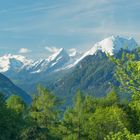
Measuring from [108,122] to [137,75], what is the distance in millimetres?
67482

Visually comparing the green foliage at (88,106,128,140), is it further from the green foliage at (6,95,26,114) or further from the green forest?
the green foliage at (6,95,26,114)

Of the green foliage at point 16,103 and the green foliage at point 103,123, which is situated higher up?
the green foliage at point 16,103

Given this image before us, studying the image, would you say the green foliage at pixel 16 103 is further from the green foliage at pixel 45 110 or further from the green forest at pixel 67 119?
the green foliage at pixel 45 110

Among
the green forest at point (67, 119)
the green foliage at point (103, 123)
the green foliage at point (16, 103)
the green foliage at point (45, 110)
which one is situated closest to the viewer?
the green forest at point (67, 119)

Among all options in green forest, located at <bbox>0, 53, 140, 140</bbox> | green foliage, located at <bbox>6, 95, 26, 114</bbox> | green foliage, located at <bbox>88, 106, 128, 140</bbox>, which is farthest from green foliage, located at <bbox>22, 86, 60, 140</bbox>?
green foliage, located at <bbox>88, 106, 128, 140</bbox>

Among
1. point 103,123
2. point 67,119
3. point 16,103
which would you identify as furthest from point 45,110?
point 103,123

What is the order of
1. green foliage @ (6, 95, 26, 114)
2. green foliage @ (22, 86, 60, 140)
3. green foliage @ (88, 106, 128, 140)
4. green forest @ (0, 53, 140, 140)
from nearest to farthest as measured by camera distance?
green forest @ (0, 53, 140, 140) < green foliage @ (88, 106, 128, 140) < green foliage @ (22, 86, 60, 140) < green foliage @ (6, 95, 26, 114)

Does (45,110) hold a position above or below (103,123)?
above

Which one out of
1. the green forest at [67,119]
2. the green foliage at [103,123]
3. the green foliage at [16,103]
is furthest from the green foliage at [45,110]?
the green foliage at [103,123]

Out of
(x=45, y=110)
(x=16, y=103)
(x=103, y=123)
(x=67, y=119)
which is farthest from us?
(x=16, y=103)

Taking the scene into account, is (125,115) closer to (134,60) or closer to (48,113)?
(48,113)

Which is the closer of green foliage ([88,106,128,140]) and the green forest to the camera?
the green forest

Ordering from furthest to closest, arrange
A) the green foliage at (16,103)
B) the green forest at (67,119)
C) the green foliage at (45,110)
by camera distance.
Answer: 1. the green foliage at (16,103)
2. the green foliage at (45,110)
3. the green forest at (67,119)

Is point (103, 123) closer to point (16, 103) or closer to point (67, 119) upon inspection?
point (67, 119)
